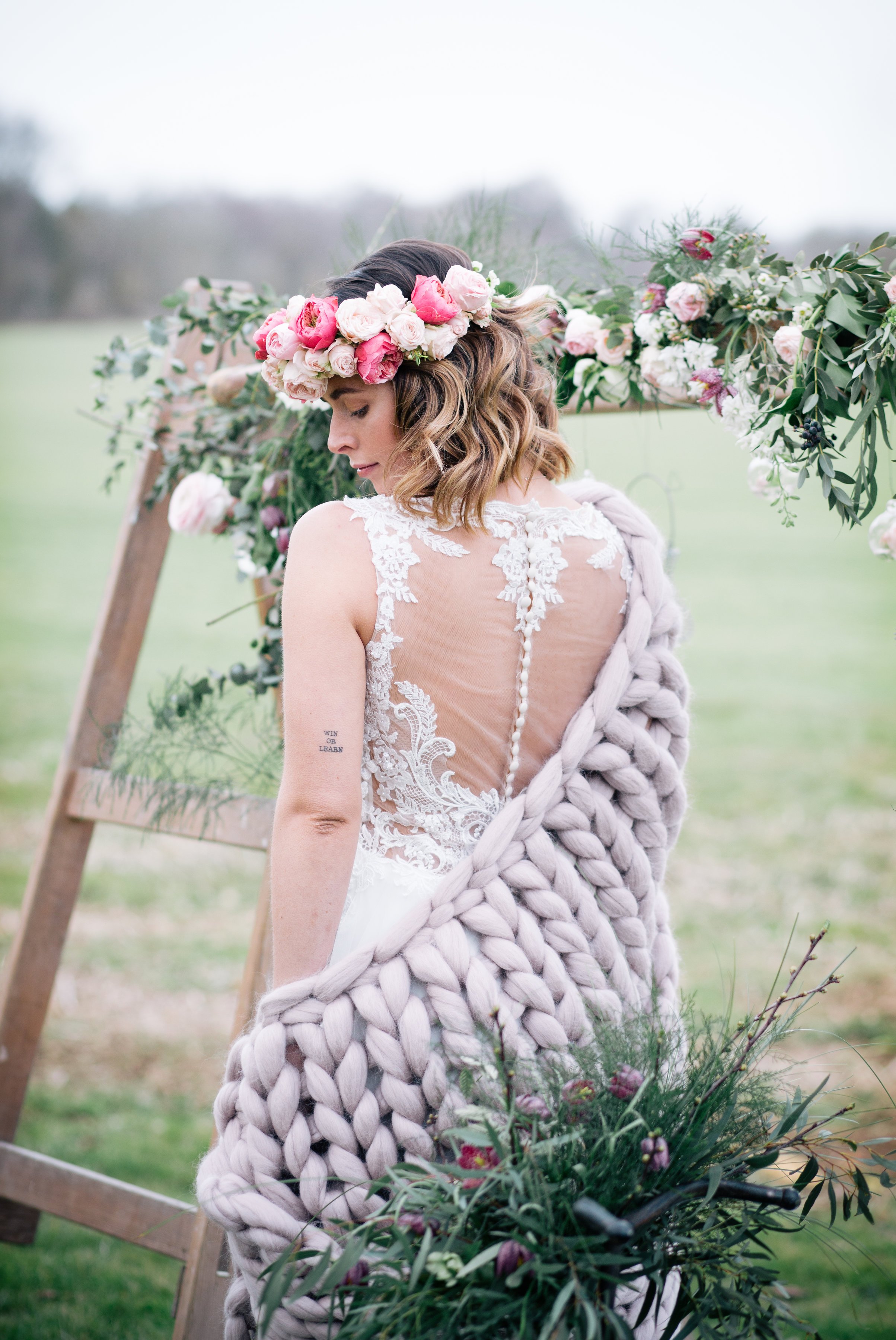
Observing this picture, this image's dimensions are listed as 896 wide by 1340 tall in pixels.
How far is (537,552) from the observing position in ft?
4.31

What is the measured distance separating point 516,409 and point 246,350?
98 centimetres

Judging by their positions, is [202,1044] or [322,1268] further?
[202,1044]

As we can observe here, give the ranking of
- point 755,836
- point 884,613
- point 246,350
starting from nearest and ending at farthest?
point 246,350
point 755,836
point 884,613

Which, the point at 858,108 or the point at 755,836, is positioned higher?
the point at 858,108

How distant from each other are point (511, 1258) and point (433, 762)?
57cm

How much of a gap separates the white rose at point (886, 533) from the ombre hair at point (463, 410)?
16.0 inches

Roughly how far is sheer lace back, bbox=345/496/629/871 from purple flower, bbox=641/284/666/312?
0.43 m

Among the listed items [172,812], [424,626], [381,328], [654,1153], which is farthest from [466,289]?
[172,812]

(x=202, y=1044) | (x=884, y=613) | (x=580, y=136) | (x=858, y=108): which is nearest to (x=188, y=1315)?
(x=202, y=1044)

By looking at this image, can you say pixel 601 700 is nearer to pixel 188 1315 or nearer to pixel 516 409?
pixel 516 409

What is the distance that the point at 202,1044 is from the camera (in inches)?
166

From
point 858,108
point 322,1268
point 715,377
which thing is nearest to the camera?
point 322,1268

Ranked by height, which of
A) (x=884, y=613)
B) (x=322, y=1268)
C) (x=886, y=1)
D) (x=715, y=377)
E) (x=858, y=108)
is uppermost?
(x=886, y=1)

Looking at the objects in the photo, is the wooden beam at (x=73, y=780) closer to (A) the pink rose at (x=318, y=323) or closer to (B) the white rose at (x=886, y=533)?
(A) the pink rose at (x=318, y=323)
